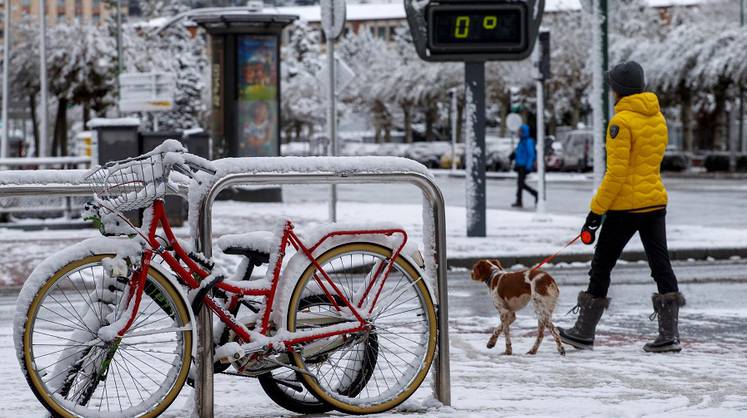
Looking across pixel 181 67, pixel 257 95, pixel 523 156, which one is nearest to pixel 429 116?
pixel 181 67

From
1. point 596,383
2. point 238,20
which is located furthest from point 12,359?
point 238,20

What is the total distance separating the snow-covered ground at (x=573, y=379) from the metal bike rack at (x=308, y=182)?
168mm

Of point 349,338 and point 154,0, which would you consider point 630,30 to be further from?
point 349,338

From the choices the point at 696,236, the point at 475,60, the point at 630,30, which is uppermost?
the point at 630,30

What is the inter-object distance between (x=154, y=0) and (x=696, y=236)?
9154cm

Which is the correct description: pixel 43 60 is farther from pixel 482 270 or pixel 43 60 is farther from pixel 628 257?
pixel 482 270

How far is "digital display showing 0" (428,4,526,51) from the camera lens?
14.6 m

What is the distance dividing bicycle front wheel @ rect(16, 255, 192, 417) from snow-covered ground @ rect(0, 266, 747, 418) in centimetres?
31

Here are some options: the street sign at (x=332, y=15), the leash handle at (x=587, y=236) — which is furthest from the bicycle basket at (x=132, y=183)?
the street sign at (x=332, y=15)

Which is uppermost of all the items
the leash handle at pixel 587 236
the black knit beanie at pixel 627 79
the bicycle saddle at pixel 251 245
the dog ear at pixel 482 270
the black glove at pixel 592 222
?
the black knit beanie at pixel 627 79

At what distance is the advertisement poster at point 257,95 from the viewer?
88.2ft

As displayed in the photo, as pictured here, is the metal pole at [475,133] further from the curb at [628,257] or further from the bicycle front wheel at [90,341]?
the bicycle front wheel at [90,341]

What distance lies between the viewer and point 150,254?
5016 millimetres

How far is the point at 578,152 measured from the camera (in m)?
52.4
